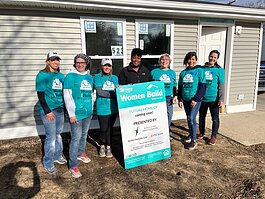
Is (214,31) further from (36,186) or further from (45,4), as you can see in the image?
(36,186)

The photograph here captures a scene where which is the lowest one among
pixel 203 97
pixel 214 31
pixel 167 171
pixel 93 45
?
pixel 167 171

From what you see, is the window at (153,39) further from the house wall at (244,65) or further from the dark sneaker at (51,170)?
the dark sneaker at (51,170)

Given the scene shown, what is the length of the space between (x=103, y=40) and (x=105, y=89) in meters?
1.96

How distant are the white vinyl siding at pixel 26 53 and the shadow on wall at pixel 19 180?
137 cm

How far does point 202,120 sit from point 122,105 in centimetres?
187

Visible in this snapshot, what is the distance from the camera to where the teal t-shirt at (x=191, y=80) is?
A: 330 centimetres

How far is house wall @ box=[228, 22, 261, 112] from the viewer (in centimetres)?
578

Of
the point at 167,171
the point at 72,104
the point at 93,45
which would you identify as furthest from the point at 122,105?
the point at 93,45

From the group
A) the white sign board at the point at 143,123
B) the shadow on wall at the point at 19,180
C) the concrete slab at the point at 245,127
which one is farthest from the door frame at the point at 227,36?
the shadow on wall at the point at 19,180

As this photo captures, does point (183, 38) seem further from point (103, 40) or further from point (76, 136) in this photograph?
point (76, 136)

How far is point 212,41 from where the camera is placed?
5812mm

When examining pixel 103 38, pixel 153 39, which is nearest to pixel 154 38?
pixel 153 39

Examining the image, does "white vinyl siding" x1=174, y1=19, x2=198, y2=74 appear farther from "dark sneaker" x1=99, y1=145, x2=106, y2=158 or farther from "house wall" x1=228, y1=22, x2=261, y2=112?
"dark sneaker" x1=99, y1=145, x2=106, y2=158

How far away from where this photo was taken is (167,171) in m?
3.02
